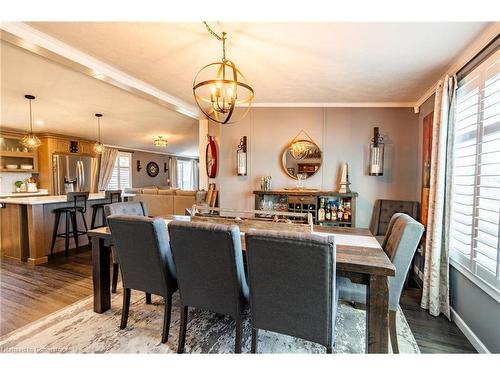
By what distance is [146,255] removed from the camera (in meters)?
1.86

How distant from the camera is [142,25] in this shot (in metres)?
1.98

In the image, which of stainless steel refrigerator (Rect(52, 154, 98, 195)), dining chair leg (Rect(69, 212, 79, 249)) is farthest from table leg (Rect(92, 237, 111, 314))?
stainless steel refrigerator (Rect(52, 154, 98, 195))

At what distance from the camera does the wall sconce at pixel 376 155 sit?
12.5ft

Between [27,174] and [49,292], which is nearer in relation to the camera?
[49,292]

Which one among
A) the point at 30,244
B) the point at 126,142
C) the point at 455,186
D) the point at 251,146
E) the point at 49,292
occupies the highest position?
the point at 126,142

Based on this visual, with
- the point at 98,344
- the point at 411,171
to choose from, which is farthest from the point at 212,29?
the point at 411,171

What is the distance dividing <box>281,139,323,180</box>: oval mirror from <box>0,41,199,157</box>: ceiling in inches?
108

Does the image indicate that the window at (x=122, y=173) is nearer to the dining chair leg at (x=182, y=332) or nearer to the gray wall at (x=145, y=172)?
the gray wall at (x=145, y=172)

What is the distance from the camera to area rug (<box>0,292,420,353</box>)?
6.14ft

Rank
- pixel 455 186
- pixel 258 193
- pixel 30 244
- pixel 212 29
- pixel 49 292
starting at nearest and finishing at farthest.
Answer: 1. pixel 212 29
2. pixel 455 186
3. pixel 49 292
4. pixel 30 244
5. pixel 258 193

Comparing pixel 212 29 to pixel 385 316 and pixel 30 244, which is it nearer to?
pixel 385 316

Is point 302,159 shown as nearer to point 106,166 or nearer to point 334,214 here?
point 334,214

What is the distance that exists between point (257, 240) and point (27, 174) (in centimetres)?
735

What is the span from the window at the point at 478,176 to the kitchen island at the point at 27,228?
522 cm
